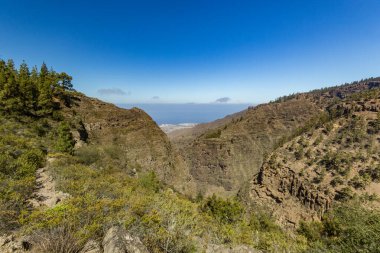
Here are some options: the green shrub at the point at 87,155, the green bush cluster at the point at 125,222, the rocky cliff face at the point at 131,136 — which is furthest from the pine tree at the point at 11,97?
the green bush cluster at the point at 125,222

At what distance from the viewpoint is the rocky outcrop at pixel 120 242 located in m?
6.63

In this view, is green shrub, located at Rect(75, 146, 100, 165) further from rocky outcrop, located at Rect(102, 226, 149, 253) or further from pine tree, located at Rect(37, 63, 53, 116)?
rocky outcrop, located at Rect(102, 226, 149, 253)

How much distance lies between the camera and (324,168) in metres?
45.7

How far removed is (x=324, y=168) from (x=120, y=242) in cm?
4983

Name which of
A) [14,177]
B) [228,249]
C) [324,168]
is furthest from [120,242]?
[324,168]

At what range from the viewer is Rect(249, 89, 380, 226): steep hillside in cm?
3953

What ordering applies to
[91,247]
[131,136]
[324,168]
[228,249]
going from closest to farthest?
[91,247] → [228,249] → [324,168] → [131,136]

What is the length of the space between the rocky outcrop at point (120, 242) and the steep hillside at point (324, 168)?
41243 mm

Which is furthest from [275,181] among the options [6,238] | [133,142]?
[6,238]

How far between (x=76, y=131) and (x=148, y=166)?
16503 millimetres

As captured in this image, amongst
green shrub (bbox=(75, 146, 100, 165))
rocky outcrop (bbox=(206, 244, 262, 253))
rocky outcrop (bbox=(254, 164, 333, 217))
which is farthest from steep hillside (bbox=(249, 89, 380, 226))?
green shrub (bbox=(75, 146, 100, 165))

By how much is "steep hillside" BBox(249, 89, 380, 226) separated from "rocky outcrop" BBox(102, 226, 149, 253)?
135ft

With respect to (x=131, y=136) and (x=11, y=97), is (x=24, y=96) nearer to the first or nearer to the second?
(x=11, y=97)

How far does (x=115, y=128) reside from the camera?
48.1 metres
